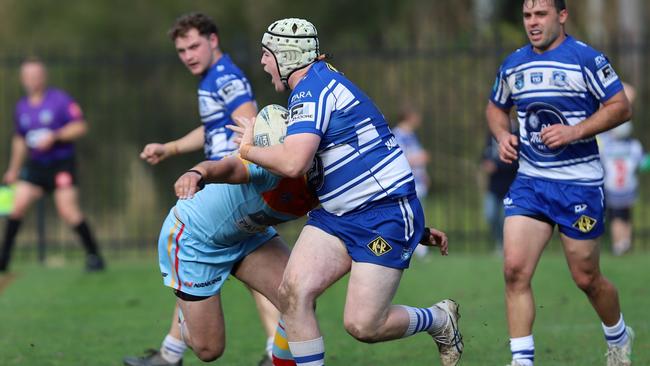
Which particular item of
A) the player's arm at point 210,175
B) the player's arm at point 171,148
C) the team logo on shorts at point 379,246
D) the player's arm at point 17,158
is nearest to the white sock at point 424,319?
the team logo on shorts at point 379,246

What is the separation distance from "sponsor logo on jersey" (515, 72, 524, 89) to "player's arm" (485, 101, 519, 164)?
0.30 metres

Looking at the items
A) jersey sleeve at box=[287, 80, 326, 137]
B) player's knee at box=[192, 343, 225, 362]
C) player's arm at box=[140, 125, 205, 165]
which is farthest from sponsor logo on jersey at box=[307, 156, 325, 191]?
player's arm at box=[140, 125, 205, 165]

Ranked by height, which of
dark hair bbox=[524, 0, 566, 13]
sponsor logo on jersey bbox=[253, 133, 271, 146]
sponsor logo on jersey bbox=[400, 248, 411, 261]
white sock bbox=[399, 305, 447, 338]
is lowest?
white sock bbox=[399, 305, 447, 338]

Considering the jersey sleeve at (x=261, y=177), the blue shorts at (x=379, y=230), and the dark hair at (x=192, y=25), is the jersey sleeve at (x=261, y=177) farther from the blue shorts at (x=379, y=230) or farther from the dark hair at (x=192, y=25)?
the dark hair at (x=192, y=25)

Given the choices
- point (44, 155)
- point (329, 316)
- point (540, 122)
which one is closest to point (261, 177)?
point (540, 122)

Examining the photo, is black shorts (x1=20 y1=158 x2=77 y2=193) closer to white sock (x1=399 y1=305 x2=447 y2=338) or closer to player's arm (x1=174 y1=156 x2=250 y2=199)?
player's arm (x1=174 y1=156 x2=250 y2=199)

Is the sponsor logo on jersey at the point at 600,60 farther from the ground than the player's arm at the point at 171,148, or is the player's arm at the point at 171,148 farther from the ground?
the sponsor logo on jersey at the point at 600,60

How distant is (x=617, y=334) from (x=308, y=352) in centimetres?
216

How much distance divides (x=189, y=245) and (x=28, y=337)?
3.04m

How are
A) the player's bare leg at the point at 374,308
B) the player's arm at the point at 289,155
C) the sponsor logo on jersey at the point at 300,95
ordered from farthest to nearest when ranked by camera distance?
1. the player's bare leg at the point at 374,308
2. the sponsor logo on jersey at the point at 300,95
3. the player's arm at the point at 289,155

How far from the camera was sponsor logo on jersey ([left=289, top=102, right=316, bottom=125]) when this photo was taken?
5.85m

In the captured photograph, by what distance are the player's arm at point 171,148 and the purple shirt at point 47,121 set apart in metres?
5.42

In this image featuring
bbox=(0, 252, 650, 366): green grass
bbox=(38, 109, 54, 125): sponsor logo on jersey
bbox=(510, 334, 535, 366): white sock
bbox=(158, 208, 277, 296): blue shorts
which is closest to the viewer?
bbox=(158, 208, 277, 296): blue shorts

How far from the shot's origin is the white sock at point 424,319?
6289 millimetres
